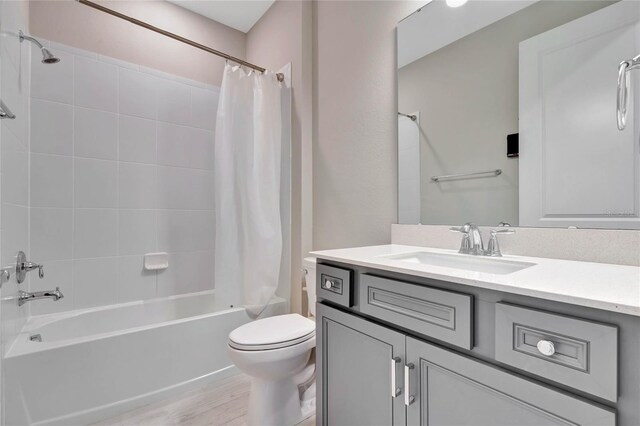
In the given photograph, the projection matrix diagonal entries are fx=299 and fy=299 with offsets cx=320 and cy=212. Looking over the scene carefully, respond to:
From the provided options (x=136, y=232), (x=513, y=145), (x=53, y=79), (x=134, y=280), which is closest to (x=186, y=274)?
(x=134, y=280)

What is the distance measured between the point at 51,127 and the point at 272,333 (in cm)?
184

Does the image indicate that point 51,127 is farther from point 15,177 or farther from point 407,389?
point 407,389

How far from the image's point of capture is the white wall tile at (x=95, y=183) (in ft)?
6.34

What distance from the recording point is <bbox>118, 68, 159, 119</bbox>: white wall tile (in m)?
2.10

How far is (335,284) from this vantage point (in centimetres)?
112

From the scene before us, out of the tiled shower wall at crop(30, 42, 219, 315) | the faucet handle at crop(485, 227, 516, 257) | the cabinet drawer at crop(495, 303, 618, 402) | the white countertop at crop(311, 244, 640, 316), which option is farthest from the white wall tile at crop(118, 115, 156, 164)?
the cabinet drawer at crop(495, 303, 618, 402)

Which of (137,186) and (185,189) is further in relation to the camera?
(185,189)

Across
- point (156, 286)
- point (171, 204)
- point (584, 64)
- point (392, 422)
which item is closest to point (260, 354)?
point (392, 422)

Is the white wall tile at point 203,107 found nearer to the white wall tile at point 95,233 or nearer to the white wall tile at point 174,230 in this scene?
the white wall tile at point 174,230

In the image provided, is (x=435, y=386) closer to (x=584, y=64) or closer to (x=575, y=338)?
(x=575, y=338)

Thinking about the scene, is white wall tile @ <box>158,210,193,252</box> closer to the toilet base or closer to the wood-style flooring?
the wood-style flooring

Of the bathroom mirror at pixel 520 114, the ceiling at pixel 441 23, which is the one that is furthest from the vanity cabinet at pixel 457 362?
the ceiling at pixel 441 23

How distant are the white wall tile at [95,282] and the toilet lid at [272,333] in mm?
1152

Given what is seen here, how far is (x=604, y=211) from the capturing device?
0.96m
